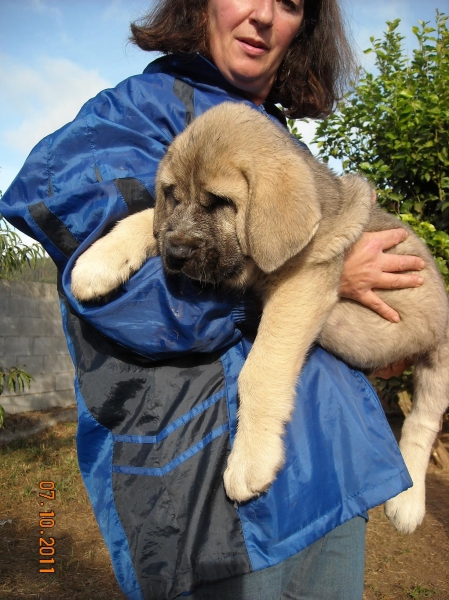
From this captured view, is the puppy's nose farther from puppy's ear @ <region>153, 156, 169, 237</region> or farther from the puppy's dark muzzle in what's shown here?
puppy's ear @ <region>153, 156, 169, 237</region>

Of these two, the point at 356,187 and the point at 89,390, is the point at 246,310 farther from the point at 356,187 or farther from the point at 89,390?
the point at 356,187

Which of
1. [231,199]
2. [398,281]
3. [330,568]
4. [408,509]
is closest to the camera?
[330,568]

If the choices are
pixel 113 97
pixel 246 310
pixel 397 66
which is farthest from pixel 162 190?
pixel 397 66

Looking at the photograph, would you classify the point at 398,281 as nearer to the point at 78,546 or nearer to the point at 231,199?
the point at 231,199

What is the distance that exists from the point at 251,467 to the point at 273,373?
1.34 ft

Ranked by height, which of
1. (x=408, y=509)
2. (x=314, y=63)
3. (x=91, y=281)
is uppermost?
(x=314, y=63)

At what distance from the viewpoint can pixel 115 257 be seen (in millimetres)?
2150

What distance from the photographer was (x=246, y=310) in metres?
2.34

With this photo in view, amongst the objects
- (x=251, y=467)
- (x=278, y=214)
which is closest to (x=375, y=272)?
(x=278, y=214)

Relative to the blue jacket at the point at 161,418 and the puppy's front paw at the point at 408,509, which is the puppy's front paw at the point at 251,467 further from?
the puppy's front paw at the point at 408,509

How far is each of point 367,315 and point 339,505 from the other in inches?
44.1

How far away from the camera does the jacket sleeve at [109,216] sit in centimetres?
192

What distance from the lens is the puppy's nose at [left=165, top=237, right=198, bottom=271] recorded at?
212cm
